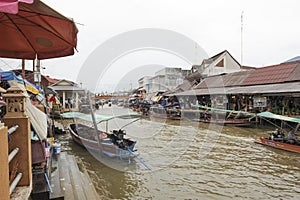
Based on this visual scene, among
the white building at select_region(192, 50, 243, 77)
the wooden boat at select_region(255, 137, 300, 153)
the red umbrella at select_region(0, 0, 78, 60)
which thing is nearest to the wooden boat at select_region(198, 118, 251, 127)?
the wooden boat at select_region(255, 137, 300, 153)

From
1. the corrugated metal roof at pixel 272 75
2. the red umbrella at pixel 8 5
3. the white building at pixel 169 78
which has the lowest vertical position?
the red umbrella at pixel 8 5

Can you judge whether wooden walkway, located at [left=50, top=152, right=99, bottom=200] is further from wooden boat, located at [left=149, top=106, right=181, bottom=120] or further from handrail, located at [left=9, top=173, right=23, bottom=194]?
wooden boat, located at [left=149, top=106, right=181, bottom=120]

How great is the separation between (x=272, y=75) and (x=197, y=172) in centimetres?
1371

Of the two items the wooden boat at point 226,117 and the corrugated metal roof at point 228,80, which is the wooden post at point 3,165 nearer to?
the wooden boat at point 226,117

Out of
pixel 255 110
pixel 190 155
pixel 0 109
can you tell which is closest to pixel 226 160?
pixel 190 155

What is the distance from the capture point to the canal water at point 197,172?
5.21 meters

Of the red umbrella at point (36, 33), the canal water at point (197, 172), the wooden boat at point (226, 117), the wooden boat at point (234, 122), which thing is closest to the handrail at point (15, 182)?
the red umbrella at point (36, 33)

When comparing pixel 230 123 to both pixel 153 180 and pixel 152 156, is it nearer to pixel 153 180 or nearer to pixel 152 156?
pixel 152 156

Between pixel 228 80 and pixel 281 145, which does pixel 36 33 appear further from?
pixel 228 80

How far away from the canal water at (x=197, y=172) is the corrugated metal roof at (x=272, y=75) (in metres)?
8.17

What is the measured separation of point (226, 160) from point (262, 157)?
1.60 meters

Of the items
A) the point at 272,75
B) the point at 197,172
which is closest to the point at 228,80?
the point at 272,75

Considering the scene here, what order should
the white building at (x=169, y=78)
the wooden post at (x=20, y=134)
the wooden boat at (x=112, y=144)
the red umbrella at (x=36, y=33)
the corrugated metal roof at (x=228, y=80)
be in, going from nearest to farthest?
1. the wooden post at (x=20, y=134)
2. the red umbrella at (x=36, y=33)
3. the wooden boat at (x=112, y=144)
4. the corrugated metal roof at (x=228, y=80)
5. the white building at (x=169, y=78)

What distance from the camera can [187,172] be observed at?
652cm
